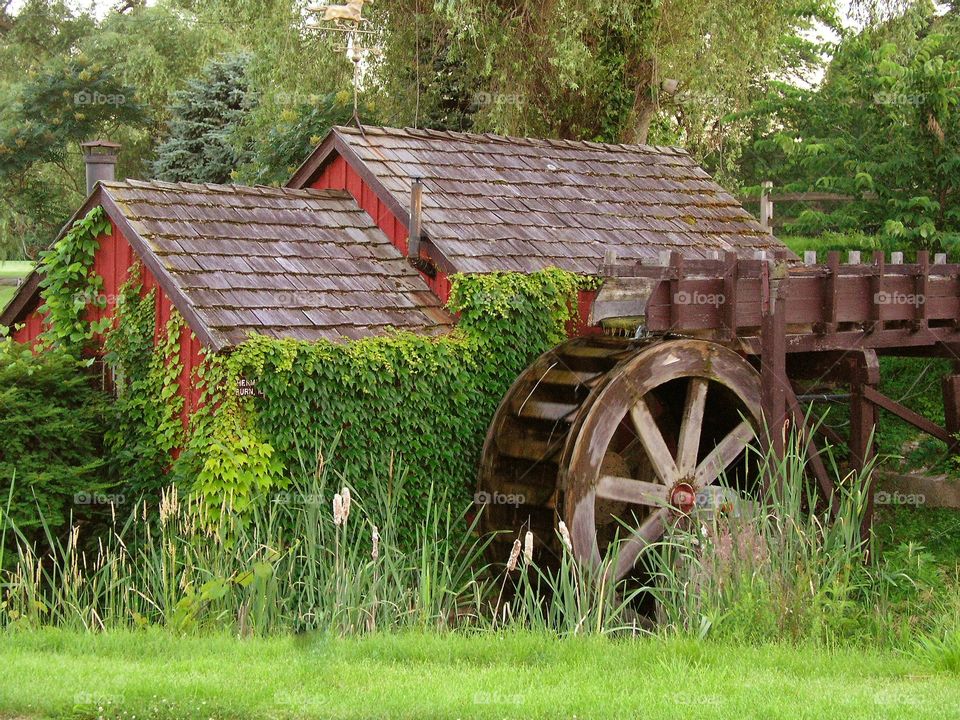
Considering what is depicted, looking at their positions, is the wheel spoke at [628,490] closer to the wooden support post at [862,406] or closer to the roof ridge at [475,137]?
the wooden support post at [862,406]

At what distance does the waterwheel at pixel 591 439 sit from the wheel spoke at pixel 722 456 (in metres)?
0.01

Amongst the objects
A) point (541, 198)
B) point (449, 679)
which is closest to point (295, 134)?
point (541, 198)

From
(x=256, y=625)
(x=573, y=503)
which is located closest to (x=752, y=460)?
(x=573, y=503)

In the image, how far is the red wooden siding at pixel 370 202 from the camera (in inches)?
402

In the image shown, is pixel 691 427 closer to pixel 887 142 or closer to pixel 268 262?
pixel 268 262

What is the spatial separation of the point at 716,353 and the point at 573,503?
190 centimetres

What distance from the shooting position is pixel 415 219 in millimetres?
10125

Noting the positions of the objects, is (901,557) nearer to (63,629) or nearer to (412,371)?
(412,371)

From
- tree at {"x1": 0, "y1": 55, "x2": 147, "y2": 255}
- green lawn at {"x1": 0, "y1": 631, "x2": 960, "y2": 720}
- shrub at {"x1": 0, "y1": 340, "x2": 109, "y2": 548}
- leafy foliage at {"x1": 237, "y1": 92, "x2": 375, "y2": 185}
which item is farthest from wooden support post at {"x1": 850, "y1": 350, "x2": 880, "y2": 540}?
tree at {"x1": 0, "y1": 55, "x2": 147, "y2": 255}

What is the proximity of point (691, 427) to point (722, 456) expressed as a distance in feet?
1.47

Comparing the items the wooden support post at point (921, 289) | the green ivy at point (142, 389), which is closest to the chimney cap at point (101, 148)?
the green ivy at point (142, 389)

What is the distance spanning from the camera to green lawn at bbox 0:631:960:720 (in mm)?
4793

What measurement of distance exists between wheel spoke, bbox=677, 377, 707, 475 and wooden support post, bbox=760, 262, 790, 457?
0.55 m

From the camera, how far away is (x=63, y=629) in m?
6.49
